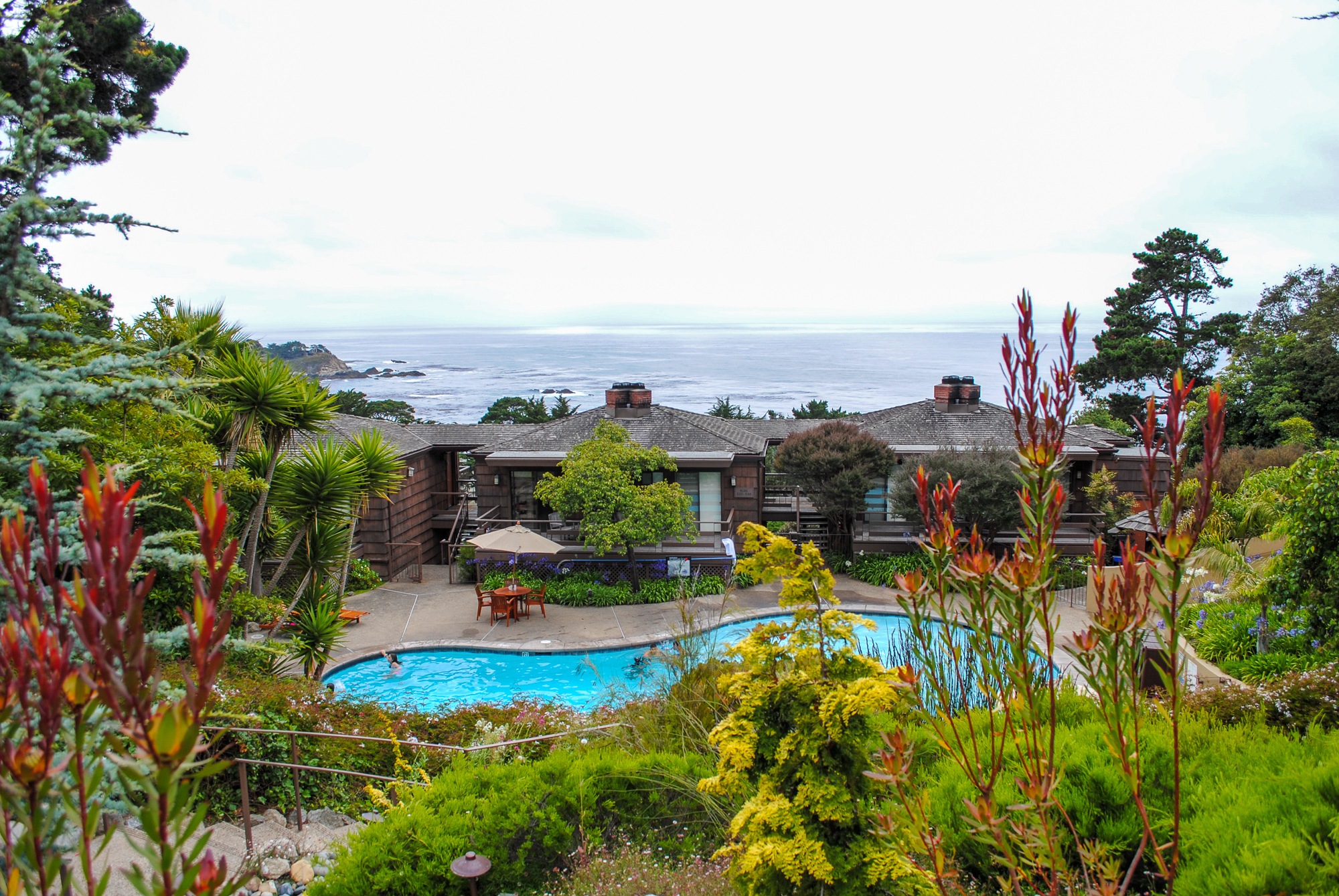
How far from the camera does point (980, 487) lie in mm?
17016

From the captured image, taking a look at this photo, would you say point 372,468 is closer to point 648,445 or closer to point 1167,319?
point 648,445

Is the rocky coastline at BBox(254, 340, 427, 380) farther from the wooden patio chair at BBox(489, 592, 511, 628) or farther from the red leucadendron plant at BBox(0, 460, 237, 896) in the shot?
the red leucadendron plant at BBox(0, 460, 237, 896)

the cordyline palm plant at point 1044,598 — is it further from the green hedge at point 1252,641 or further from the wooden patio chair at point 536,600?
the wooden patio chair at point 536,600

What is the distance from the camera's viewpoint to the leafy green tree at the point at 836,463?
18828 millimetres

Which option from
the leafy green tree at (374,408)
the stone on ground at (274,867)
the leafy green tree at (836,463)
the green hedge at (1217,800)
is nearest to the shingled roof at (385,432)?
the leafy green tree at (836,463)

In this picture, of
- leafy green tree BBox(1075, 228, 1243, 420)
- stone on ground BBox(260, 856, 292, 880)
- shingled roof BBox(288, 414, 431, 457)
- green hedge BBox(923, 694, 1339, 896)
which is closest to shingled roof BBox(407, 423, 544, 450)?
shingled roof BBox(288, 414, 431, 457)

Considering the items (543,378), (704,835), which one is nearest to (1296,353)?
(704,835)

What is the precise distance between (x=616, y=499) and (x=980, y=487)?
814cm

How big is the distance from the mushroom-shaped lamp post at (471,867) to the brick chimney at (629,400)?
1760 cm

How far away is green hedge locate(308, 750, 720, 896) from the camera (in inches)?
201

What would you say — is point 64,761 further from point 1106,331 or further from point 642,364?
point 642,364

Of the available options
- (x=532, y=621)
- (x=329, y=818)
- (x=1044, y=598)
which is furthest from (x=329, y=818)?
(x=532, y=621)

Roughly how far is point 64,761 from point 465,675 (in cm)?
1340

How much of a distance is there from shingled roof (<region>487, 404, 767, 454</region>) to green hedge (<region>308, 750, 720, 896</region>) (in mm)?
13951
